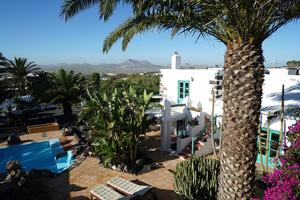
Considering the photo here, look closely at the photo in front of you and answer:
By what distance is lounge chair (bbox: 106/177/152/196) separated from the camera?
1027 cm

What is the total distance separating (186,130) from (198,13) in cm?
1288

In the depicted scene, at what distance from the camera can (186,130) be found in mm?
18422

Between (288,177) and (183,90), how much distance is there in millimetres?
15583

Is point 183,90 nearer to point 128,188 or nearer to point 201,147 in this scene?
point 201,147

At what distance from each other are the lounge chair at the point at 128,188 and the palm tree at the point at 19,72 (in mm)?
23286

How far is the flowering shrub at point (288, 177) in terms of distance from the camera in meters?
5.82

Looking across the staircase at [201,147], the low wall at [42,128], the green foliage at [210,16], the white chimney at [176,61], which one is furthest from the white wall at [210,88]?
the low wall at [42,128]

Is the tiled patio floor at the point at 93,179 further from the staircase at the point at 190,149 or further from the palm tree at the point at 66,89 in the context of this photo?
the palm tree at the point at 66,89

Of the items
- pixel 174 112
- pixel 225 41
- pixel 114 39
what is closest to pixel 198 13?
pixel 225 41

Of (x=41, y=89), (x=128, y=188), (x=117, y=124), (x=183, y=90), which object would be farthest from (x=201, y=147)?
(x=41, y=89)

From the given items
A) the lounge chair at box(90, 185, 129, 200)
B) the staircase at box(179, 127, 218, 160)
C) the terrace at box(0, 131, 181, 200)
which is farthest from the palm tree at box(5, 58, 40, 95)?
the lounge chair at box(90, 185, 129, 200)

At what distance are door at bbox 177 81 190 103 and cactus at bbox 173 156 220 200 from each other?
10.4 meters

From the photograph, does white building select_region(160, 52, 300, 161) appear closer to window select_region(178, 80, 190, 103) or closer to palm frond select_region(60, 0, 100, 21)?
window select_region(178, 80, 190, 103)

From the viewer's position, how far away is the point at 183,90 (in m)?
21.6
